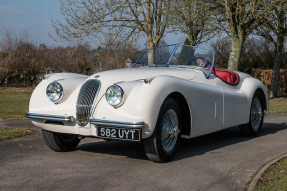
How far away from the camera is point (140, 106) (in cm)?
386

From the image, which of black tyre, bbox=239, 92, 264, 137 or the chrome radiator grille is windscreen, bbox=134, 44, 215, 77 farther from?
the chrome radiator grille

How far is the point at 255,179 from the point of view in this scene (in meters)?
3.57

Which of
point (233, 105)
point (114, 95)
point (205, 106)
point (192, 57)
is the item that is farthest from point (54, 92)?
point (233, 105)

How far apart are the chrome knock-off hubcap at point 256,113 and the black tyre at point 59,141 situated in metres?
3.48

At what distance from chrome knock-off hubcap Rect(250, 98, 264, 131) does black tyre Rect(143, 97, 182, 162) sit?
102 inches

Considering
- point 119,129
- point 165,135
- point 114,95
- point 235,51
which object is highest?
point 235,51

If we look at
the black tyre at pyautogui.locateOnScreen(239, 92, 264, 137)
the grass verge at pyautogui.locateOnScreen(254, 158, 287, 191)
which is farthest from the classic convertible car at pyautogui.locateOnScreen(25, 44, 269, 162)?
the grass verge at pyautogui.locateOnScreen(254, 158, 287, 191)

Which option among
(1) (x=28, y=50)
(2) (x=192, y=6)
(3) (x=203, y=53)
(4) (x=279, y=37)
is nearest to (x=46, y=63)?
(1) (x=28, y=50)

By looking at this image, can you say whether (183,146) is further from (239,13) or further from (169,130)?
(239,13)

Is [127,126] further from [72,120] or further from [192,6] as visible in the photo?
[192,6]

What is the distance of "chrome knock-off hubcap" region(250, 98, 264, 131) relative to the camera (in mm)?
6520

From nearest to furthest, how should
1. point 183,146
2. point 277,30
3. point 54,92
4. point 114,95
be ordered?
point 114,95 → point 54,92 → point 183,146 → point 277,30

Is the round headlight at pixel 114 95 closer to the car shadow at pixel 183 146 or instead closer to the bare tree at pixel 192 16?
the car shadow at pixel 183 146

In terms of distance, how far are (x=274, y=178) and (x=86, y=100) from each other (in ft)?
7.82
